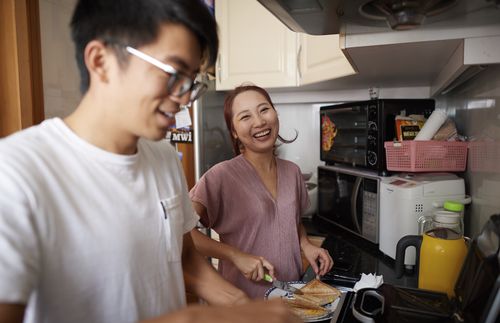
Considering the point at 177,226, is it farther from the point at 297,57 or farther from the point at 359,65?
the point at 297,57

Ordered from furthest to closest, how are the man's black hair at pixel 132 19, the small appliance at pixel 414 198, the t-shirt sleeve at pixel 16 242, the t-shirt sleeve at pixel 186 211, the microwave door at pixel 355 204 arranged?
the microwave door at pixel 355 204 < the small appliance at pixel 414 198 < the t-shirt sleeve at pixel 186 211 < the man's black hair at pixel 132 19 < the t-shirt sleeve at pixel 16 242

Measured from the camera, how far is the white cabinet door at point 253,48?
1.91m

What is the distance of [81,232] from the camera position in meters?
0.50

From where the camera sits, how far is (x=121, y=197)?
1.83 feet

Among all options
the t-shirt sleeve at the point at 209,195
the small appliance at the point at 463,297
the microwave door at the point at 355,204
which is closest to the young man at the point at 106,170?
the small appliance at the point at 463,297

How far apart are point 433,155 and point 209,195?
0.84 meters

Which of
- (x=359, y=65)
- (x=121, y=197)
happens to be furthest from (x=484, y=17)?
(x=121, y=197)

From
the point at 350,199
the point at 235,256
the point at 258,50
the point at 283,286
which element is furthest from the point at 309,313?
the point at 258,50

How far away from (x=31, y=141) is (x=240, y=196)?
0.73 meters

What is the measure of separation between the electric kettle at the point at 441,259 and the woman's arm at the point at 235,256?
40 cm

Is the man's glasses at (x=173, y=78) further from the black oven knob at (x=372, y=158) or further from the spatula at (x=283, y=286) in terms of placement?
the black oven knob at (x=372, y=158)

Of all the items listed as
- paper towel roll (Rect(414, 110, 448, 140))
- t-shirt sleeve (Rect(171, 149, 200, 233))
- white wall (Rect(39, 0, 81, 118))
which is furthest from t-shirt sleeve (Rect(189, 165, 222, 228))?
paper towel roll (Rect(414, 110, 448, 140))

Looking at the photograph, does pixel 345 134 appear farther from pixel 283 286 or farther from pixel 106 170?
pixel 106 170

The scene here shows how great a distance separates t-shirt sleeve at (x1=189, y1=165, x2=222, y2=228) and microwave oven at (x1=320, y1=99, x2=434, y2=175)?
67 cm
